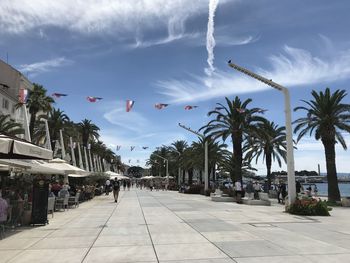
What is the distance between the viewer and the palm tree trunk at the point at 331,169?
3291 centimetres

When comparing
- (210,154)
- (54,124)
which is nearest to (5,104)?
(54,124)

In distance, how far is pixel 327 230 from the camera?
13.6 meters

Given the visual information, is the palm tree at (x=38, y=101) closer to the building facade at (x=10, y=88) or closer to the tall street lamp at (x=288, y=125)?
the building facade at (x=10, y=88)

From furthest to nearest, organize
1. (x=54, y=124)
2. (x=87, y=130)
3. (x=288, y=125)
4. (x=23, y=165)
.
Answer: (x=87, y=130) < (x=54, y=124) < (x=288, y=125) < (x=23, y=165)

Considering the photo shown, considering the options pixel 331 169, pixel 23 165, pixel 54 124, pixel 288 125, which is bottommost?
pixel 23 165

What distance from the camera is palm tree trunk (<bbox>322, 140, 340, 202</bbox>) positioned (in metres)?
32.9

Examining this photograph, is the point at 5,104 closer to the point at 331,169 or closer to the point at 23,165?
the point at 331,169

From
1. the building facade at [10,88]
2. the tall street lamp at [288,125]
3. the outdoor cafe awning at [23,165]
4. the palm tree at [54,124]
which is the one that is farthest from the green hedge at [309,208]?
the building facade at [10,88]

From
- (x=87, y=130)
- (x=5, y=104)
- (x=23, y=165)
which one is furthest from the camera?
(x=87, y=130)

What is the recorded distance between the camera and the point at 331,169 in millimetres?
32875

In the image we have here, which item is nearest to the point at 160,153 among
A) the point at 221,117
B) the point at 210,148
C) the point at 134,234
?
the point at 210,148

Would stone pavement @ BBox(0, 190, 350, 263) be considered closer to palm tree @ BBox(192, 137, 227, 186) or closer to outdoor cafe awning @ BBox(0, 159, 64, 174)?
outdoor cafe awning @ BBox(0, 159, 64, 174)

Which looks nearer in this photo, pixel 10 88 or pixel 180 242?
pixel 180 242

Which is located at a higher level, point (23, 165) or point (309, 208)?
point (23, 165)
